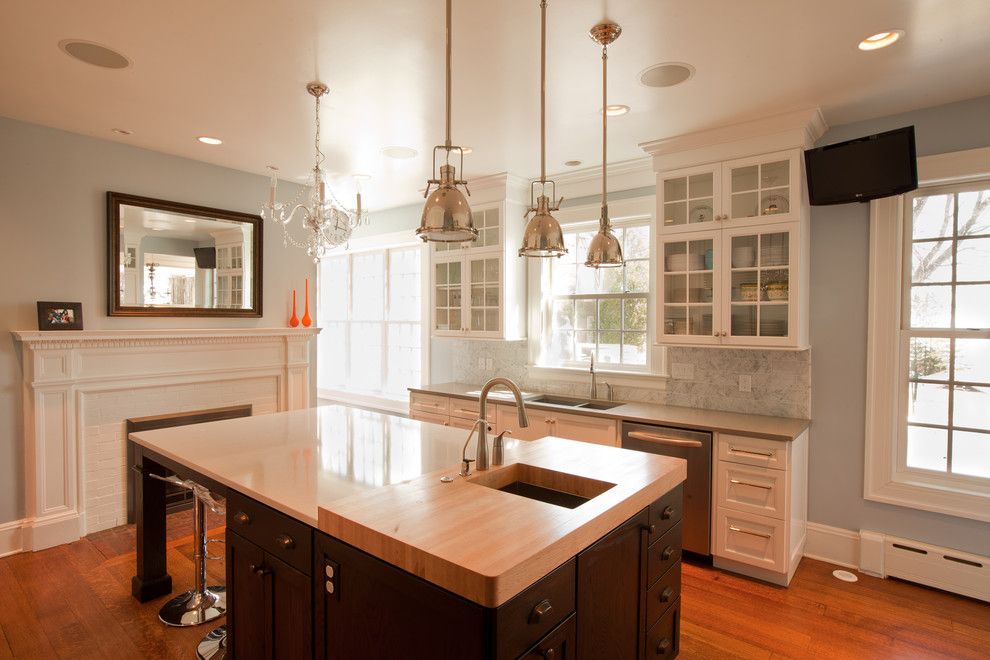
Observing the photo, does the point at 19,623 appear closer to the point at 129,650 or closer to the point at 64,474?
the point at 129,650

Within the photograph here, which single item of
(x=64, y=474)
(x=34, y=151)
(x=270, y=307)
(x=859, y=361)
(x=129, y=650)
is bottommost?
(x=129, y=650)

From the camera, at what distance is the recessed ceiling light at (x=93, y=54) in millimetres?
2320

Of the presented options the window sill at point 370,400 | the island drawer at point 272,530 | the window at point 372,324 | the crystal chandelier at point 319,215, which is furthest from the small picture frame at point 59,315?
the window at point 372,324

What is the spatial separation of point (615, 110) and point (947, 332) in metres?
2.20

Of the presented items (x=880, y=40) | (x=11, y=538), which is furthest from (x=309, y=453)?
(x=880, y=40)

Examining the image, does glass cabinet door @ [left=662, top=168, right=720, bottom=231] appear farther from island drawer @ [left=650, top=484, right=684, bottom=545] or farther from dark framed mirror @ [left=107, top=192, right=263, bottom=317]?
dark framed mirror @ [left=107, top=192, right=263, bottom=317]

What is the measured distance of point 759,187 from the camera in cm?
316

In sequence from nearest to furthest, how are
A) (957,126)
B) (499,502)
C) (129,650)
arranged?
(499,502) < (129,650) < (957,126)

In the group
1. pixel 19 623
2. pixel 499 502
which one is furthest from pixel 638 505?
pixel 19 623

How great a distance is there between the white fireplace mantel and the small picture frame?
0.07m

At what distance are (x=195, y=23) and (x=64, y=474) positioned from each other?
300 centimetres

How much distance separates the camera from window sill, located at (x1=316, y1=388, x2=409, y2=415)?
5.84 metres

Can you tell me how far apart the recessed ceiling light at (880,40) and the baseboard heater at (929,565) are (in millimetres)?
2589

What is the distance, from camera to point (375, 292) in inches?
247
